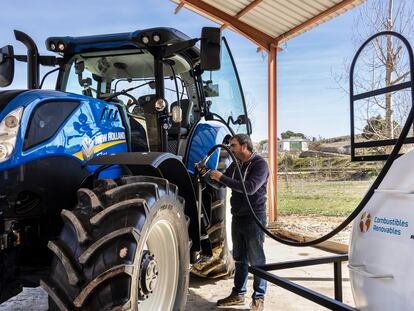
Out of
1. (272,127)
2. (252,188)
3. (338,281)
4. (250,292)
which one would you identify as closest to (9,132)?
(252,188)

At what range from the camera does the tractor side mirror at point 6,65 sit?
3.83 metres

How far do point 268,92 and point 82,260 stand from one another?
23.9ft

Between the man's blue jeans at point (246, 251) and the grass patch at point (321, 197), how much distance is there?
6.56 metres

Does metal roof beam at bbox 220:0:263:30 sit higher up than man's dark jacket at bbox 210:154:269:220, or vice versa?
metal roof beam at bbox 220:0:263:30

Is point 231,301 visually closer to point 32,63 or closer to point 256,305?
point 256,305

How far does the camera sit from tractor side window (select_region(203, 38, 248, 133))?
16.4ft

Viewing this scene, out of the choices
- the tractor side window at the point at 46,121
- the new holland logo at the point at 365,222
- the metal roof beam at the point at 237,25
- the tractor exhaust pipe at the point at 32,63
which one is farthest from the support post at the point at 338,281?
the metal roof beam at the point at 237,25

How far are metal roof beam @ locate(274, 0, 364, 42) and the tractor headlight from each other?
5527mm

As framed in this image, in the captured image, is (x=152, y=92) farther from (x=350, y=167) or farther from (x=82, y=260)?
(x=350, y=167)

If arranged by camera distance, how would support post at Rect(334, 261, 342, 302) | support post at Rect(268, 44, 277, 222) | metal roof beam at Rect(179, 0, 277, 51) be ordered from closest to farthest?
support post at Rect(334, 261, 342, 302) < metal roof beam at Rect(179, 0, 277, 51) < support post at Rect(268, 44, 277, 222)

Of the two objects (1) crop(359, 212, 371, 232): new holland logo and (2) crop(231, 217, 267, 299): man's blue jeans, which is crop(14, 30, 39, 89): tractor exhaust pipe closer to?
(2) crop(231, 217, 267, 299): man's blue jeans

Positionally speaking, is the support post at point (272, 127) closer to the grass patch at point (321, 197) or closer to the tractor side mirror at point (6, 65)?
the grass patch at point (321, 197)

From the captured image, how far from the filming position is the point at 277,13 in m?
7.79

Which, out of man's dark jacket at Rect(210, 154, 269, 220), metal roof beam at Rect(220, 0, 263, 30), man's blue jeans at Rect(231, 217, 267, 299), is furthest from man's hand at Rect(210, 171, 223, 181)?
metal roof beam at Rect(220, 0, 263, 30)
